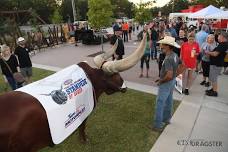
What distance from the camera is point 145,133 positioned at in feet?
18.3

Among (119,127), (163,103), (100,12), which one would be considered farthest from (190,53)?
(100,12)

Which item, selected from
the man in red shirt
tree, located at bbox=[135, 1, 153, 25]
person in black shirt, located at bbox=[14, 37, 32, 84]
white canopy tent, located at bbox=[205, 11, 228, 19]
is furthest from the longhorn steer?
tree, located at bbox=[135, 1, 153, 25]

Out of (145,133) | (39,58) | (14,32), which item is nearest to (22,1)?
(14,32)

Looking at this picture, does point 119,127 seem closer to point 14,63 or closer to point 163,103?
point 163,103

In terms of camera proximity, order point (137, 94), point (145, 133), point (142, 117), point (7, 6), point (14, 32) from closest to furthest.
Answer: point (145, 133) → point (142, 117) → point (137, 94) → point (14, 32) → point (7, 6)

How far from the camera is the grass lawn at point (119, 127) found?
16.7 feet

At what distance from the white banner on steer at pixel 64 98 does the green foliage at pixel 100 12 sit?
39.9 feet

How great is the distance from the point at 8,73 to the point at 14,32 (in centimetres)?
1277

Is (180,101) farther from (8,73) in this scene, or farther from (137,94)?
(8,73)

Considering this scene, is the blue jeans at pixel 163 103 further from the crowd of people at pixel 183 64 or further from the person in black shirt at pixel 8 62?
the person in black shirt at pixel 8 62

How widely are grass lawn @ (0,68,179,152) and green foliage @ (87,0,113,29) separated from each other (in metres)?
9.51

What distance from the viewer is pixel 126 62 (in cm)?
432

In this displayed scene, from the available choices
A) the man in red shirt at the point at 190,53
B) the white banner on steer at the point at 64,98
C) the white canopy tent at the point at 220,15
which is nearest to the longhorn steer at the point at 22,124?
the white banner on steer at the point at 64,98

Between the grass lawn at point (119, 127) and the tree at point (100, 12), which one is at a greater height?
the tree at point (100, 12)
